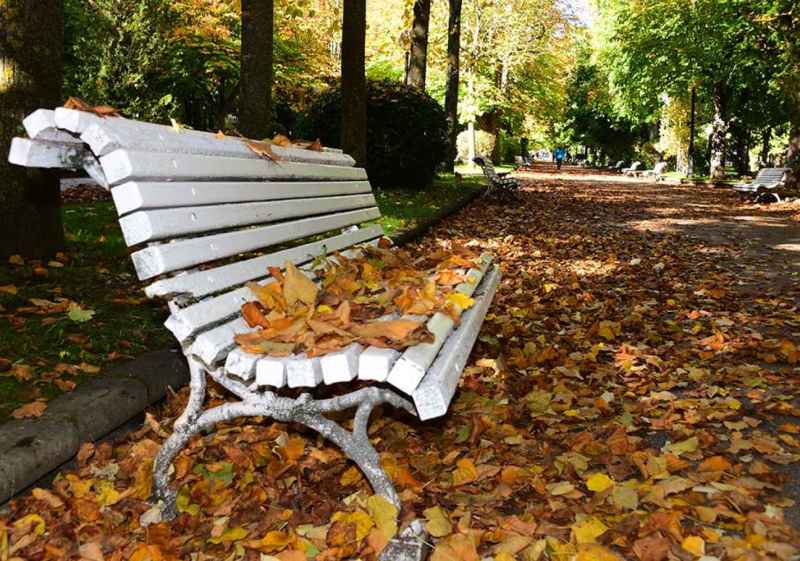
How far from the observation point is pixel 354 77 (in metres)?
8.65

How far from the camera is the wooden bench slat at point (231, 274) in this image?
2129 millimetres

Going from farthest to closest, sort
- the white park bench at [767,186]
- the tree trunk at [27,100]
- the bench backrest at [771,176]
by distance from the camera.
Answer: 1. the bench backrest at [771,176]
2. the white park bench at [767,186]
3. the tree trunk at [27,100]

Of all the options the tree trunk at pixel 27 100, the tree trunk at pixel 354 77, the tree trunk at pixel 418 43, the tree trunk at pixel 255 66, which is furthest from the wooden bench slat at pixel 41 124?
the tree trunk at pixel 418 43

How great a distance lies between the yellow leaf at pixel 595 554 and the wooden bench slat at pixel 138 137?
5.97 feet

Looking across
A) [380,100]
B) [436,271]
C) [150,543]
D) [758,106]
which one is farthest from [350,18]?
[758,106]

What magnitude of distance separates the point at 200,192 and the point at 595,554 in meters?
1.75

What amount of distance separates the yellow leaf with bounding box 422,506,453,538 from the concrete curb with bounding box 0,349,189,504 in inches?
50.2

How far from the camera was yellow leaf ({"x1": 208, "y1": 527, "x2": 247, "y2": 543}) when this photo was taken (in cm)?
222

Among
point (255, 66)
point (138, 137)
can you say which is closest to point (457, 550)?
point (138, 137)

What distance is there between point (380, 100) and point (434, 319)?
1083cm

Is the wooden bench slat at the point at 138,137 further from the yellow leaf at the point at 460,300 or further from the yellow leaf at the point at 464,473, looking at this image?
the yellow leaf at the point at 464,473

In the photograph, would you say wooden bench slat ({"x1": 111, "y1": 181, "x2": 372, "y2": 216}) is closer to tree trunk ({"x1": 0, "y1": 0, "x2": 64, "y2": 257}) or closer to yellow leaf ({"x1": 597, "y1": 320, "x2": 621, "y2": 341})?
yellow leaf ({"x1": 597, "y1": 320, "x2": 621, "y2": 341})

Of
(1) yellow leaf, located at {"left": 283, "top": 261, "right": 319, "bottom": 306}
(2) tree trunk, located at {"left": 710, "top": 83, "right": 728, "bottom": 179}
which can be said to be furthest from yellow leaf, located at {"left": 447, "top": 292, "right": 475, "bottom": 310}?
(2) tree trunk, located at {"left": 710, "top": 83, "right": 728, "bottom": 179}

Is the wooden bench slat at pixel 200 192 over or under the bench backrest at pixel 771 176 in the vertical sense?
under
